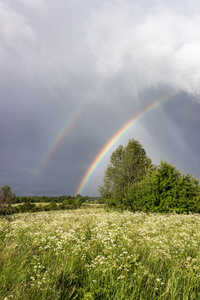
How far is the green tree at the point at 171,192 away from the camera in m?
18.7

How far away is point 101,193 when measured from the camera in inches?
1262

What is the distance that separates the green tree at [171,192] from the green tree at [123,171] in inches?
415

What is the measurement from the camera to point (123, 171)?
111 ft

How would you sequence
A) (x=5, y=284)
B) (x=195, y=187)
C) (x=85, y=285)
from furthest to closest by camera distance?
(x=195, y=187), (x=85, y=285), (x=5, y=284)

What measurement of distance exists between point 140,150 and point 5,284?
38.0 metres

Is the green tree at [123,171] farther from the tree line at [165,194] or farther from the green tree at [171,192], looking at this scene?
the green tree at [171,192]

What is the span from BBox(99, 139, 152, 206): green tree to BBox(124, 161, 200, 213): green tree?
10.6m

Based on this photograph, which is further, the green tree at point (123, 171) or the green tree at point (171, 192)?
the green tree at point (123, 171)

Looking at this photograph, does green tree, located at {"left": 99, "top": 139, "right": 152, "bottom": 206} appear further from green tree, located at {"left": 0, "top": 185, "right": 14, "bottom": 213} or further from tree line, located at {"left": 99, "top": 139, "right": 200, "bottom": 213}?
green tree, located at {"left": 0, "top": 185, "right": 14, "bottom": 213}

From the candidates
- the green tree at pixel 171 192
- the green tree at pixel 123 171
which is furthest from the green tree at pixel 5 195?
the green tree at pixel 171 192

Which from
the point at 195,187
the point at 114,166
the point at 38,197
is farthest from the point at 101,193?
the point at 38,197

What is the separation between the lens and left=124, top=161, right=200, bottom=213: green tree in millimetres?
18719

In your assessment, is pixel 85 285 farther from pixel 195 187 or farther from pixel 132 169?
pixel 132 169

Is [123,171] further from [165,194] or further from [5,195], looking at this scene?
[5,195]
